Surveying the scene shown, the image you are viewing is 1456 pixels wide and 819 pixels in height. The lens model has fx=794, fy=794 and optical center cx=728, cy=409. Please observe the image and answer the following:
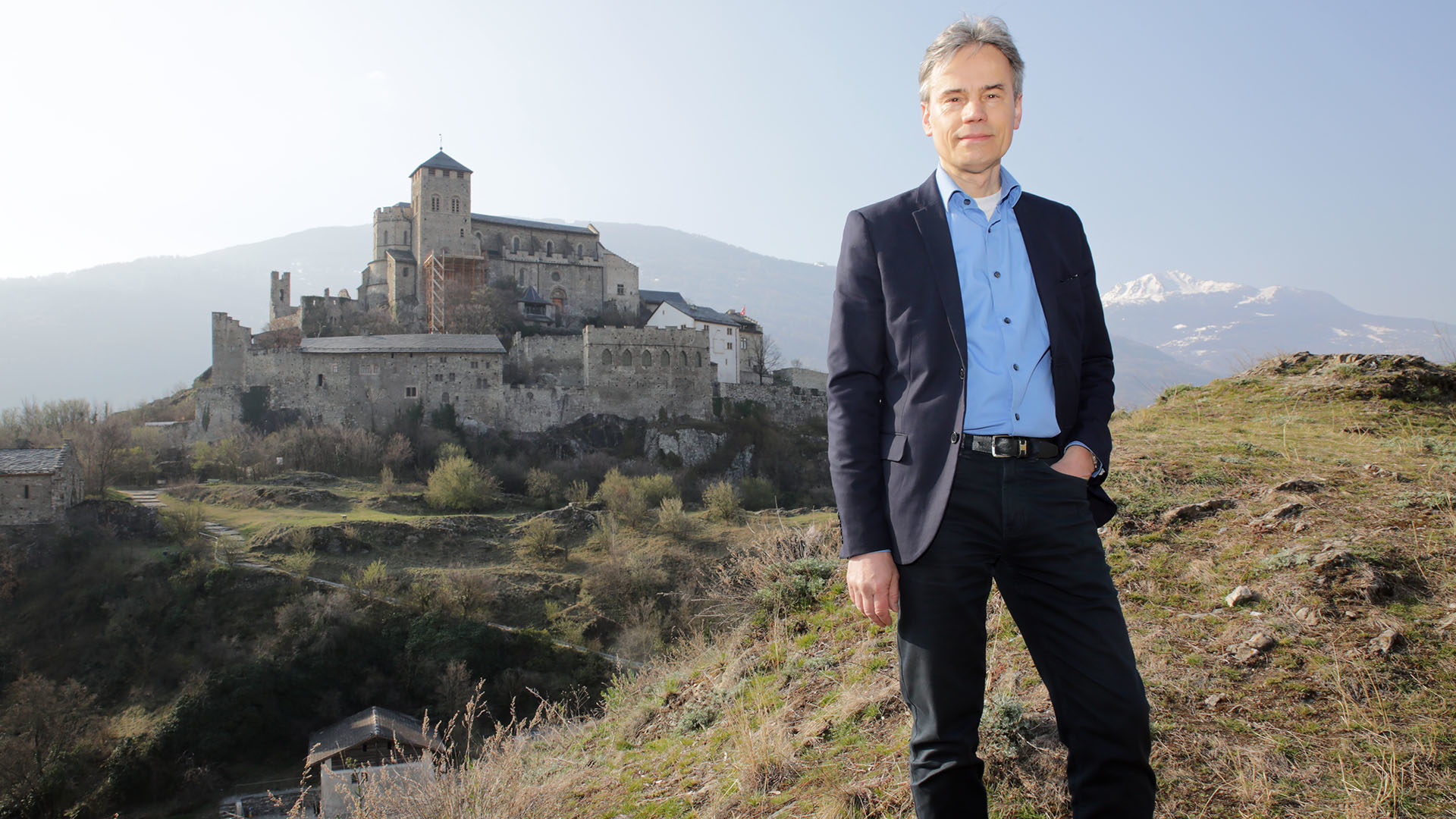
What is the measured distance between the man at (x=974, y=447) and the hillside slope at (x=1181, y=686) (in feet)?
2.96

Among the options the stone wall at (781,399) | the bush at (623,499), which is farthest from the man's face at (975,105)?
the stone wall at (781,399)

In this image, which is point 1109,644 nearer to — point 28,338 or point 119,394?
point 119,394

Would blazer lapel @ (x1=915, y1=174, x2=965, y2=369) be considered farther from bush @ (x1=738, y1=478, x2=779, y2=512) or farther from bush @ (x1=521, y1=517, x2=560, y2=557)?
bush @ (x1=738, y1=478, x2=779, y2=512)

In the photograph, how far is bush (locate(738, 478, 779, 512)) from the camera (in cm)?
3344

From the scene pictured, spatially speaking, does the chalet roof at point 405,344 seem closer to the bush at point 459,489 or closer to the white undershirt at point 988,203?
the bush at point 459,489

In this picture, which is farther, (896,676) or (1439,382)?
(1439,382)

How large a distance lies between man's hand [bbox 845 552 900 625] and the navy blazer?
1.4 inches

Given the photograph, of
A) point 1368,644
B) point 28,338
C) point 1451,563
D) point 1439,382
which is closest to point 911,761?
point 1368,644

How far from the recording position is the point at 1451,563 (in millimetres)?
3965

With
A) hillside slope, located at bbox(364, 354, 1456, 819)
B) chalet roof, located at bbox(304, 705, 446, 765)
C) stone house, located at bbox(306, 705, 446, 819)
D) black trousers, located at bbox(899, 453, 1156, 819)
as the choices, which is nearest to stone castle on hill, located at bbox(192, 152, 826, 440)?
chalet roof, located at bbox(304, 705, 446, 765)

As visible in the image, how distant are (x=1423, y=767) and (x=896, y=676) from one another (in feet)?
6.64

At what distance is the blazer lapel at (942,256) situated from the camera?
7.75ft

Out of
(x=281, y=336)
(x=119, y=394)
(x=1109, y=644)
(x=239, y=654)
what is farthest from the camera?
(x=119, y=394)

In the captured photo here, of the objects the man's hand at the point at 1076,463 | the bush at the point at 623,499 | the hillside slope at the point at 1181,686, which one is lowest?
the bush at the point at 623,499
